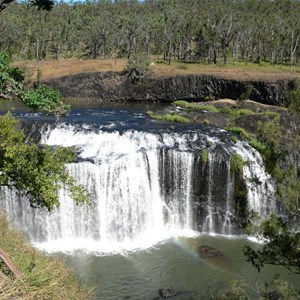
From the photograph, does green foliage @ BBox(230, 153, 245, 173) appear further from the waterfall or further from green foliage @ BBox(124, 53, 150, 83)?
green foliage @ BBox(124, 53, 150, 83)

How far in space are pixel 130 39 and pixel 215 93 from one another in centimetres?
3258

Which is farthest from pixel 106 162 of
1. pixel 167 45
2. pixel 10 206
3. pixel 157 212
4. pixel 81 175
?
pixel 167 45

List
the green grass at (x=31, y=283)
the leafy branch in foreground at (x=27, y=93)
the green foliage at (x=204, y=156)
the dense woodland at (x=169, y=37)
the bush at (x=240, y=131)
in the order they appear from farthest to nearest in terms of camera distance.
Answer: the dense woodland at (x=169, y=37) → the bush at (x=240, y=131) → the green foliage at (x=204, y=156) → the leafy branch in foreground at (x=27, y=93) → the green grass at (x=31, y=283)

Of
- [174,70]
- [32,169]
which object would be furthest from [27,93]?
[174,70]

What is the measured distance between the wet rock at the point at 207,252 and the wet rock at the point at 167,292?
11.3 feet

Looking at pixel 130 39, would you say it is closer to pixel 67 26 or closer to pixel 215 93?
pixel 67 26

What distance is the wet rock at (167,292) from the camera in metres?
16.8

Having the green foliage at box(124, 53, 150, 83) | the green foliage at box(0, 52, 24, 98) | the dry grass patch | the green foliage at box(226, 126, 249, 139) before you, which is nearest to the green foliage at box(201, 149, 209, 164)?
the green foliage at box(226, 126, 249, 139)

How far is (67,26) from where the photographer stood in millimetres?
85562

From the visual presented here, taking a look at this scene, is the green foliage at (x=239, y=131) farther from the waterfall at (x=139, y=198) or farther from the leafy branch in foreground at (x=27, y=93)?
the leafy branch in foreground at (x=27, y=93)

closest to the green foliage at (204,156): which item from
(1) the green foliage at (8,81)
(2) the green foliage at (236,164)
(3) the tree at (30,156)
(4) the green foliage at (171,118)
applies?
(2) the green foliage at (236,164)

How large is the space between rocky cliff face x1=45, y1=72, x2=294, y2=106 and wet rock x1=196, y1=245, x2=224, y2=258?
3244 cm

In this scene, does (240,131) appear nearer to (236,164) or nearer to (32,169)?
(236,164)

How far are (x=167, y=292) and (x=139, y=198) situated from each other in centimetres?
791
